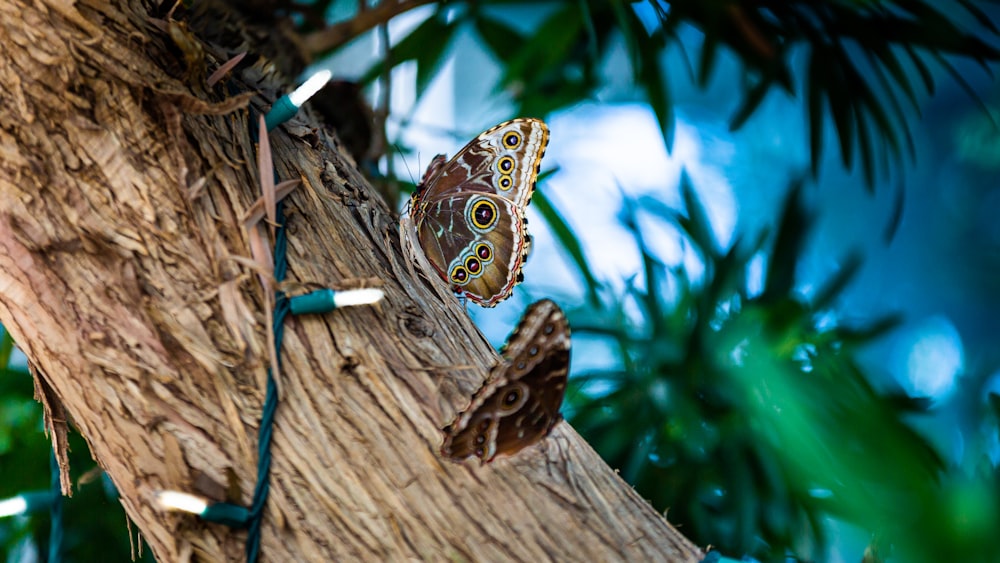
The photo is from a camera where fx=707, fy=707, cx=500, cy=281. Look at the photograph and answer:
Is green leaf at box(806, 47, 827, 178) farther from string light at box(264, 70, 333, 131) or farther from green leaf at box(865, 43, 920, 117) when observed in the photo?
string light at box(264, 70, 333, 131)

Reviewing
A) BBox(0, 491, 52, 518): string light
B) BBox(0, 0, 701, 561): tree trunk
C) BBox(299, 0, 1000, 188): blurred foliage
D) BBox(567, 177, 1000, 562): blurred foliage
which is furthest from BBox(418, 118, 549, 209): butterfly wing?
BBox(299, 0, 1000, 188): blurred foliage

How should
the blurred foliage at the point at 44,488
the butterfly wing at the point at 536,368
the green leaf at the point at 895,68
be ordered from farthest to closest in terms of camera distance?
the green leaf at the point at 895,68 → the blurred foliage at the point at 44,488 → the butterfly wing at the point at 536,368

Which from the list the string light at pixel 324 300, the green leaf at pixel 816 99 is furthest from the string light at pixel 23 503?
the green leaf at pixel 816 99

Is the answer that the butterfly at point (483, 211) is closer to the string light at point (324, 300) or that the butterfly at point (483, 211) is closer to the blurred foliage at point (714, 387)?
the string light at point (324, 300)

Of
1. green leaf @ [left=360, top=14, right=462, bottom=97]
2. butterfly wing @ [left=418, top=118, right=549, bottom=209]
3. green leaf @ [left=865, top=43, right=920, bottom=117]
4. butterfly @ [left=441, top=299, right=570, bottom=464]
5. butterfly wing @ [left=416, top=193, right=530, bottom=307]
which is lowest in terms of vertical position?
butterfly @ [left=441, top=299, right=570, bottom=464]

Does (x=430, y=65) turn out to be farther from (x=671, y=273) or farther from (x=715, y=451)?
(x=715, y=451)

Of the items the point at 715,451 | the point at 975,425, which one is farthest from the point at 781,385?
the point at 715,451

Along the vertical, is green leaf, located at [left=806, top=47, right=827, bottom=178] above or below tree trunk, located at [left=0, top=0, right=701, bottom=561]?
above
